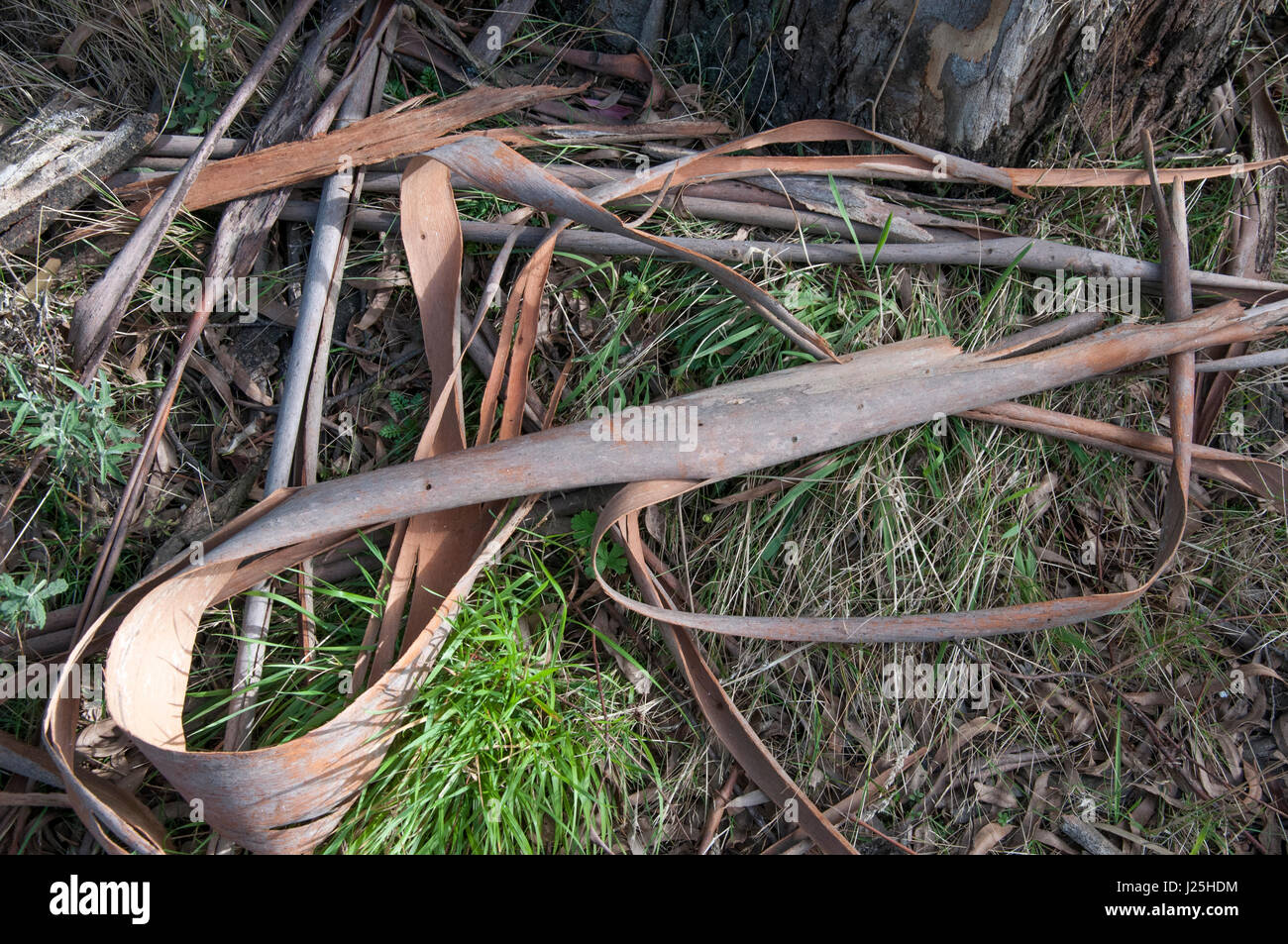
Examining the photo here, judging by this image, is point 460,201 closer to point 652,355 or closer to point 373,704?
point 652,355

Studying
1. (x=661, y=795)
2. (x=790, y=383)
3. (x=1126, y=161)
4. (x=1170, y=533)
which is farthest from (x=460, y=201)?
(x=1170, y=533)

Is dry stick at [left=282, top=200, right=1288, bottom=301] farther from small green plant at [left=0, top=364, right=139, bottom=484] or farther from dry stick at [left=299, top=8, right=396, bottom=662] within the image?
small green plant at [left=0, top=364, right=139, bottom=484]

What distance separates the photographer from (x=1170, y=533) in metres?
2.11

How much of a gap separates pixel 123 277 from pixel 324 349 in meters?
0.60

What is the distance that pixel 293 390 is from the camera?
215 cm

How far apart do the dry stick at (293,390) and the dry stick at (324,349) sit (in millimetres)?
18

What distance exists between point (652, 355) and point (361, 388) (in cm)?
89

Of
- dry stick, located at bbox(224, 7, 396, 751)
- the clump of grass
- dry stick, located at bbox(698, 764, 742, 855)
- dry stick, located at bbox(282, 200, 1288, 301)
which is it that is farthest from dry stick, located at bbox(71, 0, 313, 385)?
dry stick, located at bbox(698, 764, 742, 855)

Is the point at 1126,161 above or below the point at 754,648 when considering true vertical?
above

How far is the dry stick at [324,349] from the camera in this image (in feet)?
6.88

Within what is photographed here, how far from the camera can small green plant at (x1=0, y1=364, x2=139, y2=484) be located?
2.00m

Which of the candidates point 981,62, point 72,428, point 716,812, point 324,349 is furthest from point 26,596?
point 981,62

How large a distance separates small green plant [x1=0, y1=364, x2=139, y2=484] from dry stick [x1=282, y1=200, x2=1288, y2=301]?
89 centimetres

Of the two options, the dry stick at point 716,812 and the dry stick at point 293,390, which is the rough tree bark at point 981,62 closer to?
the dry stick at point 293,390
